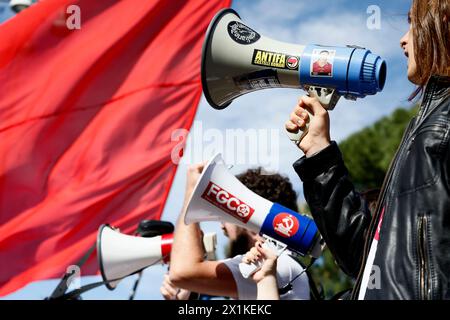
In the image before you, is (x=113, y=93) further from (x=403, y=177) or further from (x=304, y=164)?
(x=403, y=177)

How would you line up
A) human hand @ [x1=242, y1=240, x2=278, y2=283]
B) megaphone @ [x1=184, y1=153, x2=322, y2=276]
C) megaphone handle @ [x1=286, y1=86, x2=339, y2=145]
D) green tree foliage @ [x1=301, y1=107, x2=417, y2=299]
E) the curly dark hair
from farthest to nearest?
green tree foliage @ [x1=301, y1=107, x2=417, y2=299]
the curly dark hair
megaphone @ [x1=184, y1=153, x2=322, y2=276]
human hand @ [x1=242, y1=240, x2=278, y2=283]
megaphone handle @ [x1=286, y1=86, x2=339, y2=145]

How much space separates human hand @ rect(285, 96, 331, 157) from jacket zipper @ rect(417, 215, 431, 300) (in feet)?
1.82

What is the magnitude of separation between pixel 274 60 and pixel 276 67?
0.03m

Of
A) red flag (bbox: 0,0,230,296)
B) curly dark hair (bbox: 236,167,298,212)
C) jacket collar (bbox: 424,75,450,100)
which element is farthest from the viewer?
red flag (bbox: 0,0,230,296)

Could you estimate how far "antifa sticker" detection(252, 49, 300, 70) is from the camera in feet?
8.38

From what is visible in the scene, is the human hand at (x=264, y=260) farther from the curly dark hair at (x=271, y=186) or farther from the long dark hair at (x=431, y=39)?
the long dark hair at (x=431, y=39)

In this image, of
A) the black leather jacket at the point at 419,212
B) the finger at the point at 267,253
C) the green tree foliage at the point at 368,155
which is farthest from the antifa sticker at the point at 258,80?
the green tree foliage at the point at 368,155

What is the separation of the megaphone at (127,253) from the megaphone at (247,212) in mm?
854

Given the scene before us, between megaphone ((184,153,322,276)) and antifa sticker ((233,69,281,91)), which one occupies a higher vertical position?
antifa sticker ((233,69,281,91))

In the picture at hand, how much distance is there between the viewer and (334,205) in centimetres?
219

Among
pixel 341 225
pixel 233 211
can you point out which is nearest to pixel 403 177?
pixel 341 225

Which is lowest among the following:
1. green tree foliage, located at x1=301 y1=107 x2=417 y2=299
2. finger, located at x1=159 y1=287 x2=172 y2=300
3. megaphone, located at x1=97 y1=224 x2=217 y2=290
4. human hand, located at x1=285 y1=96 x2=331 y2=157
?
finger, located at x1=159 y1=287 x2=172 y2=300

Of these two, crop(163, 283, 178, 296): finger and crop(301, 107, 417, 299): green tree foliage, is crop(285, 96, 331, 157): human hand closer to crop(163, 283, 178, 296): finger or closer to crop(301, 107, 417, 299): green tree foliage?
crop(163, 283, 178, 296): finger

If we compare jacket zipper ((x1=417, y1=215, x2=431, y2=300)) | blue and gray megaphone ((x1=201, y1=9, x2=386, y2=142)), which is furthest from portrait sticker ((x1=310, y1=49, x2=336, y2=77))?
jacket zipper ((x1=417, y1=215, x2=431, y2=300))
